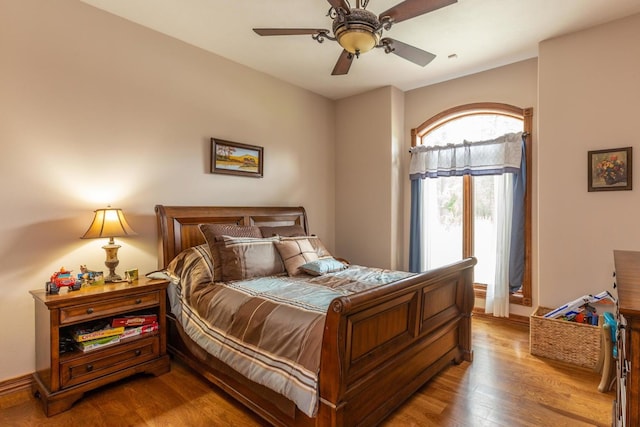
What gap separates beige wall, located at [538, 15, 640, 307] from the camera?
2848mm

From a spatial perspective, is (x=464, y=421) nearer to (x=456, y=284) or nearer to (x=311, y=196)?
(x=456, y=284)

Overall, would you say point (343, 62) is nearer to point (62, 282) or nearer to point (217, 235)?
point (217, 235)

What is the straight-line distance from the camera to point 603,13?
9.12ft

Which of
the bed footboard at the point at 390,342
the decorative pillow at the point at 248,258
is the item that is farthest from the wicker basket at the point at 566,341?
the decorative pillow at the point at 248,258

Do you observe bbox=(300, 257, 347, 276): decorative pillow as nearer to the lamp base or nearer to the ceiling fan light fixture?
the lamp base

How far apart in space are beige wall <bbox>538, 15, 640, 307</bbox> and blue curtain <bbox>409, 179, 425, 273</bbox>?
1392 millimetres

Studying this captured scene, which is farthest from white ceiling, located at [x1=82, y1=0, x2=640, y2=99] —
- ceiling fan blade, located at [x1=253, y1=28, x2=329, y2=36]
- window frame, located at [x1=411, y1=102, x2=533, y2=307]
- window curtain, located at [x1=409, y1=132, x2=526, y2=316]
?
window curtain, located at [x1=409, y1=132, x2=526, y2=316]

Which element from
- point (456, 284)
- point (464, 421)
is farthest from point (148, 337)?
point (456, 284)

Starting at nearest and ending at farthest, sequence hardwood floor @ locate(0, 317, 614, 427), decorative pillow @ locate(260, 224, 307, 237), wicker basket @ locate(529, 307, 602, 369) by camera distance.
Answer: hardwood floor @ locate(0, 317, 614, 427) < wicker basket @ locate(529, 307, 602, 369) < decorative pillow @ locate(260, 224, 307, 237)

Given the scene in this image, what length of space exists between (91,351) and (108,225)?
896 millimetres

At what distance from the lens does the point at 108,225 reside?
253cm

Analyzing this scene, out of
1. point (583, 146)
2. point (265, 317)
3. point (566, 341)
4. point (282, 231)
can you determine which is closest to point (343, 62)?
point (282, 231)

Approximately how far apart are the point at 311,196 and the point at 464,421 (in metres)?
3.18

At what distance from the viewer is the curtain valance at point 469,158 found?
12.0 feet
